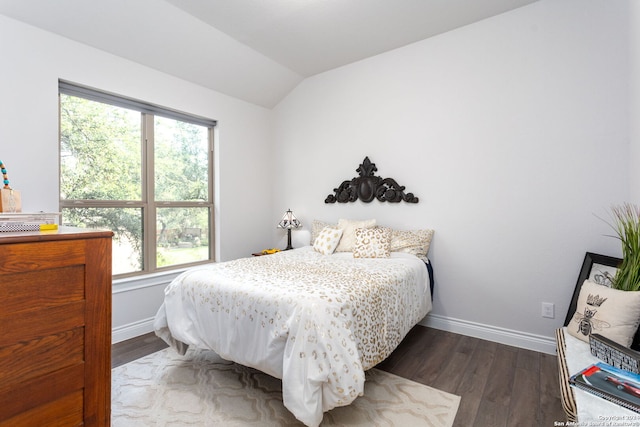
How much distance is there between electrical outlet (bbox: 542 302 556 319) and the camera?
2480 millimetres

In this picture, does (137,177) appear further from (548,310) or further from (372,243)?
(548,310)

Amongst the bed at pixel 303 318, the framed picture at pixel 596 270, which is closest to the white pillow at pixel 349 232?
the bed at pixel 303 318

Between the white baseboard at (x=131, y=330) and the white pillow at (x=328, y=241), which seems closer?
the white baseboard at (x=131, y=330)

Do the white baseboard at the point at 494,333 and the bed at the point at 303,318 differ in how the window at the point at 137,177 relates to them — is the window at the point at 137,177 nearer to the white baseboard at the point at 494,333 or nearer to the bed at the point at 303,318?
the bed at the point at 303,318

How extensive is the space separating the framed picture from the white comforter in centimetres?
109

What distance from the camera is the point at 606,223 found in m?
2.28

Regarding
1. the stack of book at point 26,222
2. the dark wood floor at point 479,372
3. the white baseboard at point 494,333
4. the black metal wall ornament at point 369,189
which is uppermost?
the black metal wall ornament at point 369,189

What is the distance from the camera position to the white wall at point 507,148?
231 centimetres

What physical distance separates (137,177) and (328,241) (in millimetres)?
2017

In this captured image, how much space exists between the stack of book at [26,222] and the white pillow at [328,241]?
223cm

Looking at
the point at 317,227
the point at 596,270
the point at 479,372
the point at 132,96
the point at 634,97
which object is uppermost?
the point at 132,96

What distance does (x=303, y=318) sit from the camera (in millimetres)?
1566

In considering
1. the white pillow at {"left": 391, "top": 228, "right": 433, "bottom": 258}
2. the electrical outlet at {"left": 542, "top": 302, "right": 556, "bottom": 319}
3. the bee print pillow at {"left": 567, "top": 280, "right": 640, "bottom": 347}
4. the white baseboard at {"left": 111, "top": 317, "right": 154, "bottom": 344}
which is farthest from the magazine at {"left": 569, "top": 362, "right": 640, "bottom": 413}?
the white baseboard at {"left": 111, "top": 317, "right": 154, "bottom": 344}

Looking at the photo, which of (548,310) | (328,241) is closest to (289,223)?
(328,241)
